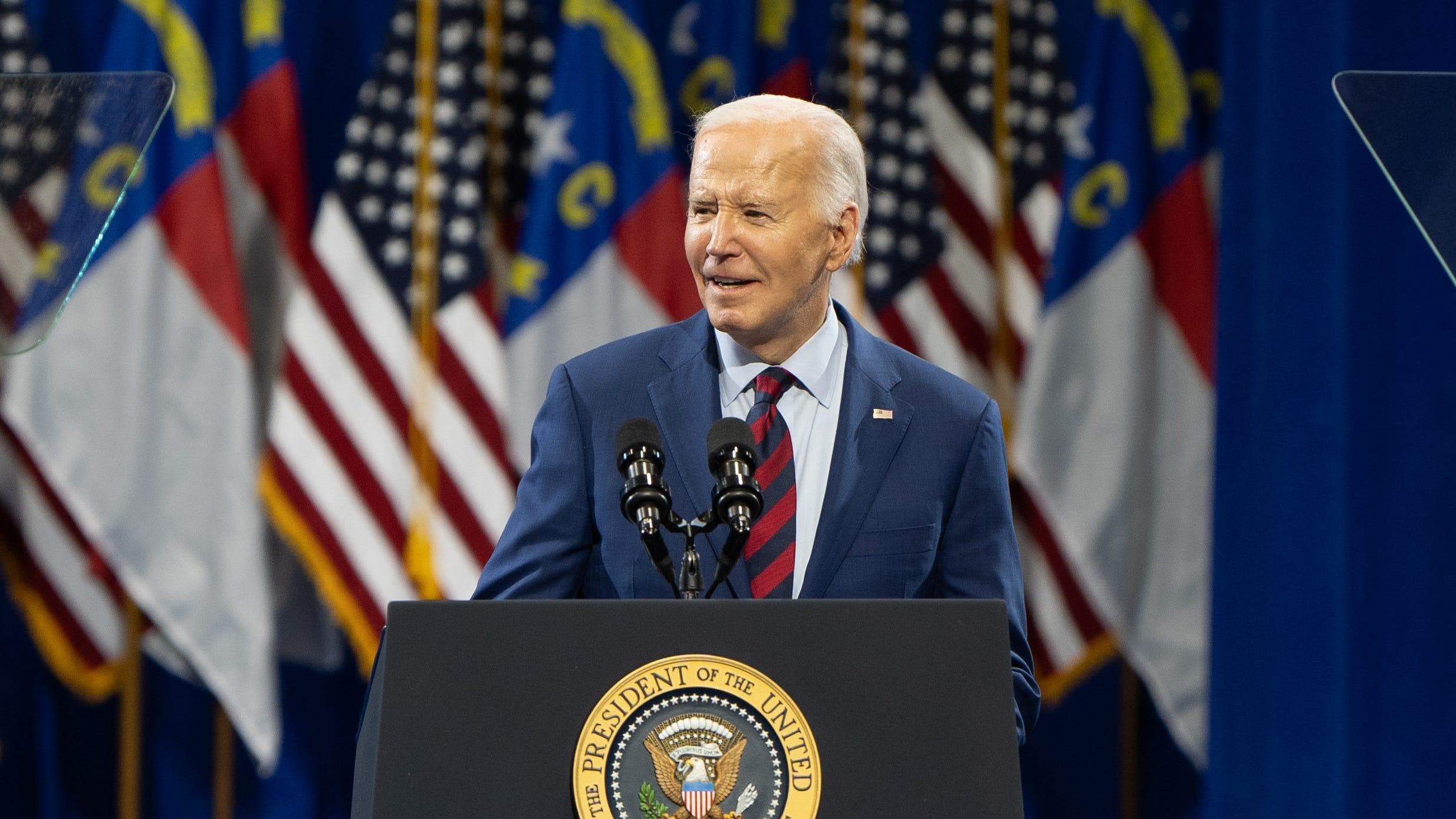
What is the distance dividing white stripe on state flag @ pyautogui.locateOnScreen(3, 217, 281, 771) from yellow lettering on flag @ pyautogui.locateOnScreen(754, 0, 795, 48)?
5.62 ft

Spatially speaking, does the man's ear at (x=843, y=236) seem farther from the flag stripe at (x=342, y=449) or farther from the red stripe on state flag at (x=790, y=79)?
the red stripe on state flag at (x=790, y=79)

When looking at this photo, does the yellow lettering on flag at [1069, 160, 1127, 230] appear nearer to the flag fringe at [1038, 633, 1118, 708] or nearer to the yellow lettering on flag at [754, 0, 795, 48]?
the yellow lettering on flag at [754, 0, 795, 48]

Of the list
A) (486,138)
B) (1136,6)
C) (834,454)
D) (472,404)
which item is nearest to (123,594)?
(472,404)

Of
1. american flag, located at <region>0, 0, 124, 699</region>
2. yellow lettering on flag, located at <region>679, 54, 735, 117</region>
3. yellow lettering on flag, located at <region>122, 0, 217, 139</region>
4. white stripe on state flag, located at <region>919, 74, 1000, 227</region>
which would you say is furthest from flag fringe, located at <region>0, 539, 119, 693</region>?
white stripe on state flag, located at <region>919, 74, 1000, 227</region>

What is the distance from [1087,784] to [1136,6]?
224 cm

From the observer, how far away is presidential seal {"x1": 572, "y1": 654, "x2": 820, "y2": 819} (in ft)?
4.99

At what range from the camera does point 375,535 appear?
171 inches

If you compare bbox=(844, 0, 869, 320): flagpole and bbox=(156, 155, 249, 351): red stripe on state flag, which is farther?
bbox=(844, 0, 869, 320): flagpole

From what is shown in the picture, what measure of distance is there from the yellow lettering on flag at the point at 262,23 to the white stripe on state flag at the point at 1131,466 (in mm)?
2252

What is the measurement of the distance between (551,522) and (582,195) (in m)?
2.53

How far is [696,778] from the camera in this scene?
4.99 feet

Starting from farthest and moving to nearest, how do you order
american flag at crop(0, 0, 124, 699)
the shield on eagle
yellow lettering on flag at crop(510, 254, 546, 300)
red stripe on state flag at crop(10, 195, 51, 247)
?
yellow lettering on flag at crop(510, 254, 546, 300) → american flag at crop(0, 0, 124, 699) → red stripe on state flag at crop(10, 195, 51, 247) → the shield on eagle

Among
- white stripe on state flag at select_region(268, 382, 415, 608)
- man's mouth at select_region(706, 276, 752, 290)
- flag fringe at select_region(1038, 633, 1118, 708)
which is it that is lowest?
flag fringe at select_region(1038, 633, 1118, 708)

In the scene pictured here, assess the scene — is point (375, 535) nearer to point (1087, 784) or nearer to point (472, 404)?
point (472, 404)
